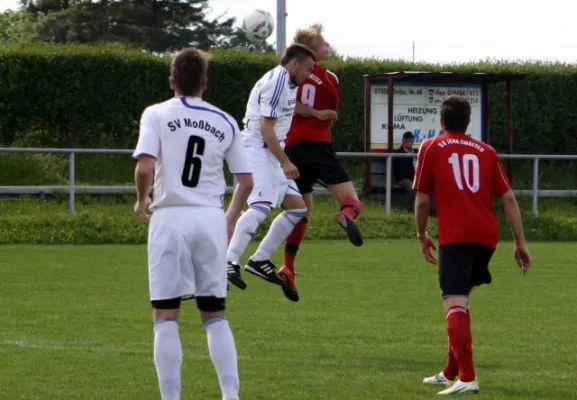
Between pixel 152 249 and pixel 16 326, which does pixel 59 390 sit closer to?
pixel 152 249

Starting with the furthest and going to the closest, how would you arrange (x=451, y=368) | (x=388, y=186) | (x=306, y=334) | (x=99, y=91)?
(x=99, y=91) < (x=388, y=186) < (x=306, y=334) < (x=451, y=368)

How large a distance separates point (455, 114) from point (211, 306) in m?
1.95

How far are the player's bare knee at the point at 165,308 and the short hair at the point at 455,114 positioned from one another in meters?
2.07

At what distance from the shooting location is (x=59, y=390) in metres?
7.93

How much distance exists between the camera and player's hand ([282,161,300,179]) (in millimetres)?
10672

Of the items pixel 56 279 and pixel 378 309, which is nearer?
pixel 378 309

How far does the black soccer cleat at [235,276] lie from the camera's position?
1084 cm

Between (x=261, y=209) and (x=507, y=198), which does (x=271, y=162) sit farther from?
(x=507, y=198)

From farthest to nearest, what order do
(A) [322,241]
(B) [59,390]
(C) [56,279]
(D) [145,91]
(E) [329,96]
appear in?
1. (D) [145,91]
2. (A) [322,241]
3. (C) [56,279]
4. (E) [329,96]
5. (B) [59,390]

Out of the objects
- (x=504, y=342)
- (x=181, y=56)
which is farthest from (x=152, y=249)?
(x=504, y=342)

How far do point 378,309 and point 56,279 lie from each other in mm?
4144

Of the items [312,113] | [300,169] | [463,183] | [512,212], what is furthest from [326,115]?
[512,212]

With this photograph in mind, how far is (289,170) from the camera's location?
10.7 m

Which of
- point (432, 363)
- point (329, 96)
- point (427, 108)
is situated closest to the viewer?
point (432, 363)
